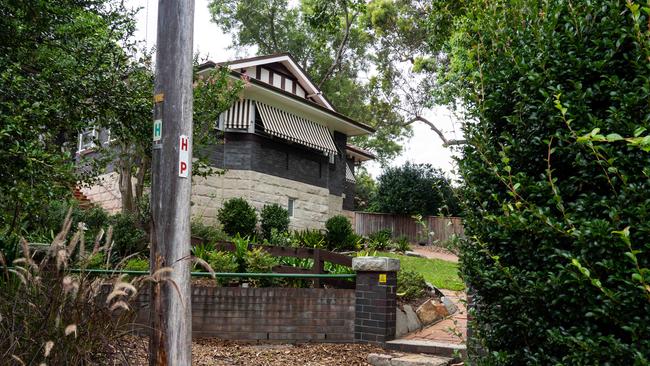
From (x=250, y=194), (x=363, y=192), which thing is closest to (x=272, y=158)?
(x=250, y=194)

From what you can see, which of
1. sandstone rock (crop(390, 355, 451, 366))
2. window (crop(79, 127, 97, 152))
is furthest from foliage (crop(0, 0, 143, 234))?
sandstone rock (crop(390, 355, 451, 366))

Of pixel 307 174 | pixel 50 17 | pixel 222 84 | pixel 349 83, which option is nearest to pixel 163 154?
pixel 50 17

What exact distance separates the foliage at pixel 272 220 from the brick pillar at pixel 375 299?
10.5 metres

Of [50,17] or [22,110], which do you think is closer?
[22,110]

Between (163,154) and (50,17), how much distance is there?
13.8 ft

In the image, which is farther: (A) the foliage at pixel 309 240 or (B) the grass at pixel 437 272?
(A) the foliage at pixel 309 240

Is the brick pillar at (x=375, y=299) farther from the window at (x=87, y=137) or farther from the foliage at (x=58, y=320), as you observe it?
the foliage at (x=58, y=320)

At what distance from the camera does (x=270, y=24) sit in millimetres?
36781

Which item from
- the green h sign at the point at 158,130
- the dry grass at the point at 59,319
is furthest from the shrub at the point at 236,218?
the dry grass at the point at 59,319

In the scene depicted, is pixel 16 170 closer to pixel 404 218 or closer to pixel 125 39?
pixel 125 39

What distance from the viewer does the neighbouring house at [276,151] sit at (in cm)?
1873

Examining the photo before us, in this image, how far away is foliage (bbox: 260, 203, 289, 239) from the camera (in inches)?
727

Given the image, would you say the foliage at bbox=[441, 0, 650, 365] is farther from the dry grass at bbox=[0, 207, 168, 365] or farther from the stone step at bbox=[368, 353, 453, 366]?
the stone step at bbox=[368, 353, 453, 366]

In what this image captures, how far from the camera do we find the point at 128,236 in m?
13.0
